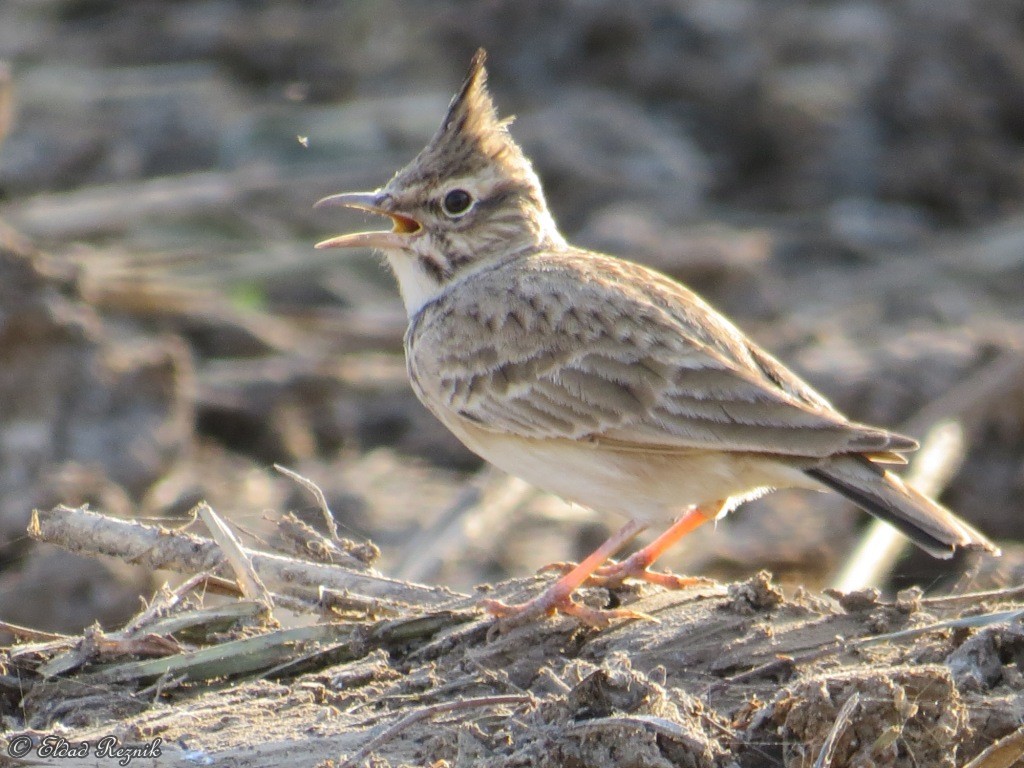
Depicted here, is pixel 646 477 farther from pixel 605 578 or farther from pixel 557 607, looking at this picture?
pixel 557 607

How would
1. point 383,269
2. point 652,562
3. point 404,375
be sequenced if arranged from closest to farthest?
point 652,562 < point 404,375 < point 383,269

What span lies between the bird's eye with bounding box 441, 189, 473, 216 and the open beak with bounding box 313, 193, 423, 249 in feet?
0.42

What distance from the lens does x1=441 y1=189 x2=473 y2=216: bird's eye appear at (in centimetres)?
667

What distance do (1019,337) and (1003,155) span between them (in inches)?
104

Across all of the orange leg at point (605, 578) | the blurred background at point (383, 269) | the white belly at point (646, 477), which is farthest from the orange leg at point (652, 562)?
the blurred background at point (383, 269)

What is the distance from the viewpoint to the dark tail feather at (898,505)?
193 inches

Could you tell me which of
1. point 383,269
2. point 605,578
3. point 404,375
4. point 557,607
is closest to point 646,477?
point 605,578

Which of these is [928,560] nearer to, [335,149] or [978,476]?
[978,476]

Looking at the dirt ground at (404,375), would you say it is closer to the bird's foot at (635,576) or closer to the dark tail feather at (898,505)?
the bird's foot at (635,576)

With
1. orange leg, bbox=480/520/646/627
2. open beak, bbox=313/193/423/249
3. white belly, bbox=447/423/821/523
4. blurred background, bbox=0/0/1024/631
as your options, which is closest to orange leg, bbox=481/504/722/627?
orange leg, bbox=480/520/646/627

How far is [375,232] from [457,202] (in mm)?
405

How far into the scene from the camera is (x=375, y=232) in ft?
21.2

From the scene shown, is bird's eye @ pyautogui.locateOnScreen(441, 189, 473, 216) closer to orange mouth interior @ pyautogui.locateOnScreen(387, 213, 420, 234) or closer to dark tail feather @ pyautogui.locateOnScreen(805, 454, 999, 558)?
orange mouth interior @ pyautogui.locateOnScreen(387, 213, 420, 234)

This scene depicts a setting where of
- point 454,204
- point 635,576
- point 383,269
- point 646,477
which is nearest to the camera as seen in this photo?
A: point 646,477
